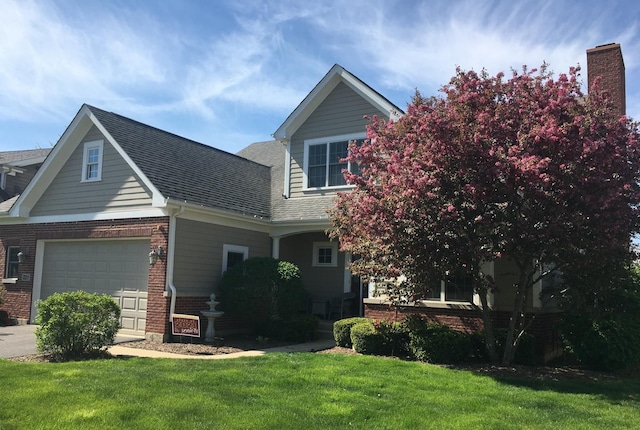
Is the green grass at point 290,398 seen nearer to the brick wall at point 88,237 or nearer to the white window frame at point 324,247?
the brick wall at point 88,237

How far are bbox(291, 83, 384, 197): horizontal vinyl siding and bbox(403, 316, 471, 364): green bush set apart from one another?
7083mm

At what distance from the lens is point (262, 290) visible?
535 inches

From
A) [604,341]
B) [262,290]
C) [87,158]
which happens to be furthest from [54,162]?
[604,341]

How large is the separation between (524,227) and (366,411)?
396cm

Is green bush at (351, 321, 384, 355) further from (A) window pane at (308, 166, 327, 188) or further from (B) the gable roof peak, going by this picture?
(B) the gable roof peak

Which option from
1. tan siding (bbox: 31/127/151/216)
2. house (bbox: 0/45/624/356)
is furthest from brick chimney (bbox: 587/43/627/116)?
tan siding (bbox: 31/127/151/216)

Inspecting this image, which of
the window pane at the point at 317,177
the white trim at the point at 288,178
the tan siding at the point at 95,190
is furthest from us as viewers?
the white trim at the point at 288,178

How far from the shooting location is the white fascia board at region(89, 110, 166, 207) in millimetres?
12885

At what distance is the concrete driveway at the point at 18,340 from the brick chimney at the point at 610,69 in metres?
15.1

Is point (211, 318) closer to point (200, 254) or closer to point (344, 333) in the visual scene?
point (200, 254)

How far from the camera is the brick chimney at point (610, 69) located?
51.0ft

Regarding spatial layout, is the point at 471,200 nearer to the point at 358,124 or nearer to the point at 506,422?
the point at 506,422

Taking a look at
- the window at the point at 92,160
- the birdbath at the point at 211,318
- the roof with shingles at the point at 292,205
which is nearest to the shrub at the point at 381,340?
the roof with shingles at the point at 292,205

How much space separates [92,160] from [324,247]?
298 inches
